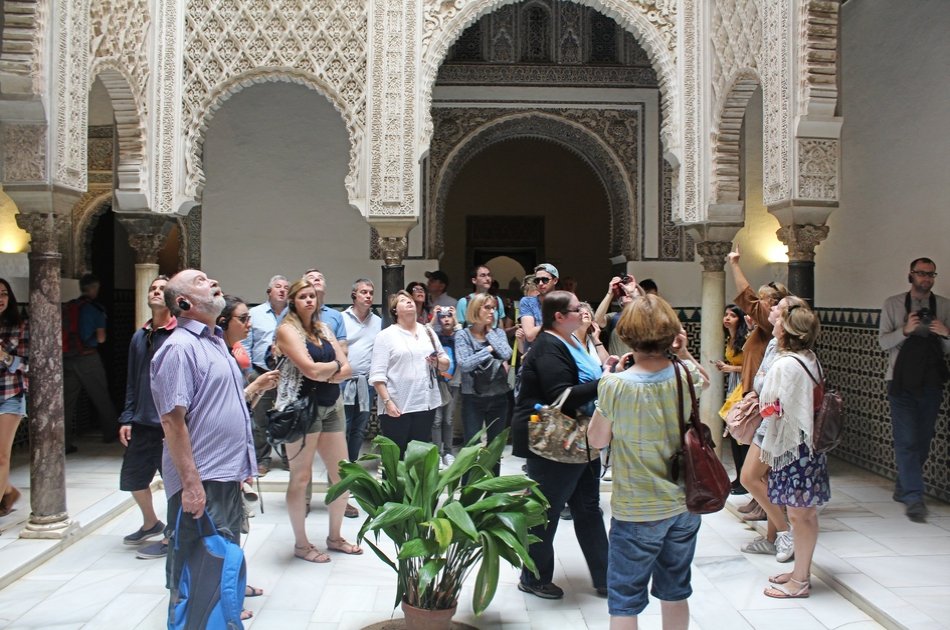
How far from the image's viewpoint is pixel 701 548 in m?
4.84

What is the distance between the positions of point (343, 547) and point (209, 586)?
164 centimetres

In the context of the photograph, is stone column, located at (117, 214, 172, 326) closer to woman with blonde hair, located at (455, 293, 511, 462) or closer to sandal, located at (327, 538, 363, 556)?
woman with blonde hair, located at (455, 293, 511, 462)

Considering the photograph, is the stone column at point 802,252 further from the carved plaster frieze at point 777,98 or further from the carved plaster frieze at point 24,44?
the carved plaster frieze at point 24,44

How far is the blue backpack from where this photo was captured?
9.81ft

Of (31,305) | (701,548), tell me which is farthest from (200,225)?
(701,548)

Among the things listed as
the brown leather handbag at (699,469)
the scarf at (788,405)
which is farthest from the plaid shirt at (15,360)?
the scarf at (788,405)

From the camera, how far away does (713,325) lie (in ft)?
22.4

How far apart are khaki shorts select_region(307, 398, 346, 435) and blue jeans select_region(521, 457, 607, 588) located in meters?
1.08

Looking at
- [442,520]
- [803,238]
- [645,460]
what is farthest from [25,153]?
[803,238]

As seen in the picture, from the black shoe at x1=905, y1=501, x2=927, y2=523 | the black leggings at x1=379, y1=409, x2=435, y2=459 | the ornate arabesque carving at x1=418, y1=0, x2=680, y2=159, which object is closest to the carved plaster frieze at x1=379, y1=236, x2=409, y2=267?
the ornate arabesque carving at x1=418, y1=0, x2=680, y2=159

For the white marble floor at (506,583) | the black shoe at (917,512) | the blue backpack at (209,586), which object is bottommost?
the white marble floor at (506,583)

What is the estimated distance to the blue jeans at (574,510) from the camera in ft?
12.4

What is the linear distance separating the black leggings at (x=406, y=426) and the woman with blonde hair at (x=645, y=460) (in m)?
2.10

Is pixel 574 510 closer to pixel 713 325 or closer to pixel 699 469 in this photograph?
pixel 699 469
